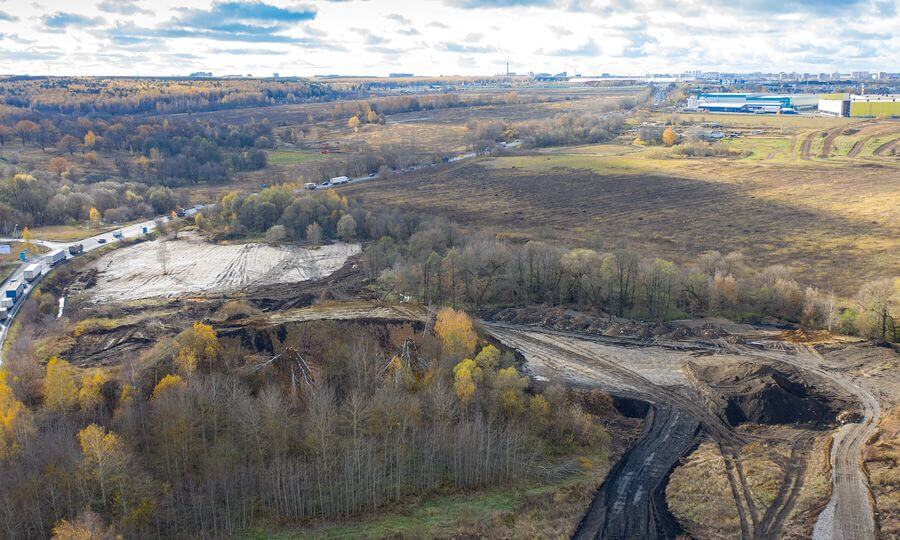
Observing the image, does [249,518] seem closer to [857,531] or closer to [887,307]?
[857,531]

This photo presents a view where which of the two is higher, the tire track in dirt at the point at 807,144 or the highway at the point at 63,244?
the tire track in dirt at the point at 807,144

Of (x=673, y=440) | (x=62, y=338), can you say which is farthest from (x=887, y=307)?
(x=62, y=338)

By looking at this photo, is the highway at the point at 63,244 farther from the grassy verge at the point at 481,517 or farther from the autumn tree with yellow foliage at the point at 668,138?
the autumn tree with yellow foliage at the point at 668,138

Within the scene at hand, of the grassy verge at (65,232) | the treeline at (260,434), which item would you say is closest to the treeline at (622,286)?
the treeline at (260,434)

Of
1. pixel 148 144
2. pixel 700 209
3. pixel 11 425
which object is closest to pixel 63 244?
pixel 148 144

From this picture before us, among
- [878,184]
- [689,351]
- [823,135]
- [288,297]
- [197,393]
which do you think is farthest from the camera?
[823,135]
